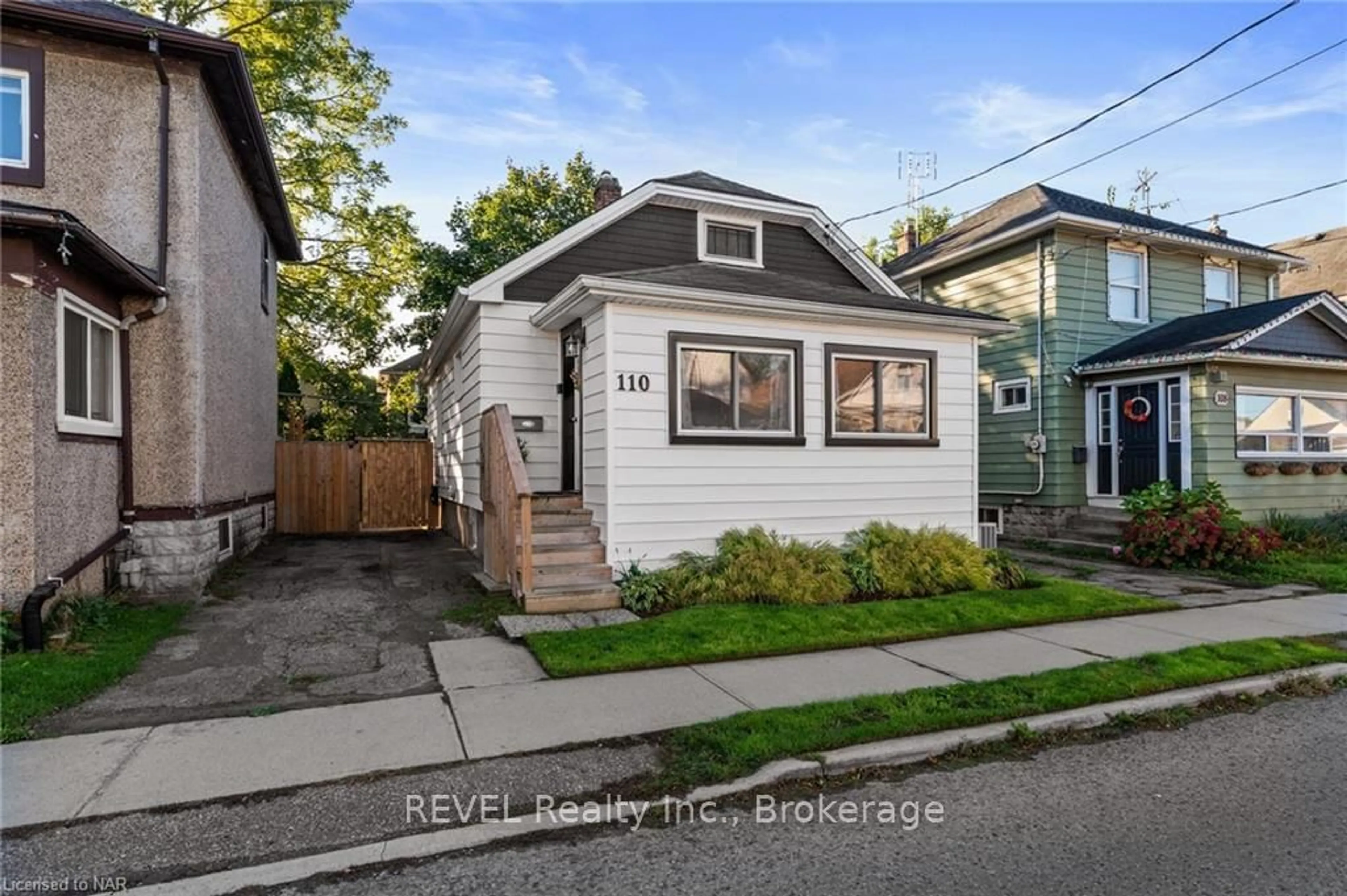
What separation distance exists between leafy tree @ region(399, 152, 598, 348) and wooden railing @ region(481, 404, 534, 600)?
10.2 meters

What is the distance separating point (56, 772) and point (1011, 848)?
15.3 feet

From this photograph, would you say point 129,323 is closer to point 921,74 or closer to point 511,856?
point 511,856

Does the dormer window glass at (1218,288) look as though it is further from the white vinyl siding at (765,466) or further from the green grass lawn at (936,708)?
the green grass lawn at (936,708)

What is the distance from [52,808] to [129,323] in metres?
5.86

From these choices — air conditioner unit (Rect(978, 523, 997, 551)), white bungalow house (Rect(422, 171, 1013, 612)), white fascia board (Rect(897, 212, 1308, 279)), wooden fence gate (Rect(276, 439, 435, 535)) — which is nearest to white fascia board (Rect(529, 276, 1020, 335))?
white bungalow house (Rect(422, 171, 1013, 612))

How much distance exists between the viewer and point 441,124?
12000mm

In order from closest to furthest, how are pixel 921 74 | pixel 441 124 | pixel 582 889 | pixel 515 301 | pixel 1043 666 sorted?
pixel 582 889, pixel 1043 666, pixel 515 301, pixel 921 74, pixel 441 124

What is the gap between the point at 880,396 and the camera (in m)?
9.14

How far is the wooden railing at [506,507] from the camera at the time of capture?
695 cm

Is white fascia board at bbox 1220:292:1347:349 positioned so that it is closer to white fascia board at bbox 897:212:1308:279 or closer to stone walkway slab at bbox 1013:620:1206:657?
white fascia board at bbox 897:212:1308:279

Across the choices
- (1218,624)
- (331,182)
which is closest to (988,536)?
(1218,624)

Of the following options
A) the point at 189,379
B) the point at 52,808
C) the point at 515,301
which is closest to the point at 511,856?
the point at 52,808

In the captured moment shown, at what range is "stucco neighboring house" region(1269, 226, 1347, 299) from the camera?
2117 centimetres

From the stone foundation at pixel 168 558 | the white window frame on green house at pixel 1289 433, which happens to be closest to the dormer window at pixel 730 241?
the stone foundation at pixel 168 558
